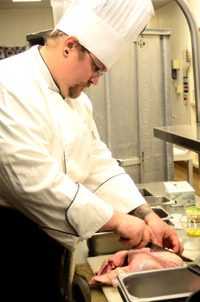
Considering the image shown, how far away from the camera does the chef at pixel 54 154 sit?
1.20m

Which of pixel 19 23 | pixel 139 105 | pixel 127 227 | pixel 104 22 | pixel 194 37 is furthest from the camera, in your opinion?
pixel 19 23

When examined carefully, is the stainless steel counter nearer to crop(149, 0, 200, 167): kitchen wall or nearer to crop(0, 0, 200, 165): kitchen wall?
crop(149, 0, 200, 167): kitchen wall

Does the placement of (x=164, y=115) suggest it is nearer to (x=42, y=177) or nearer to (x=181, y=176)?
(x=42, y=177)

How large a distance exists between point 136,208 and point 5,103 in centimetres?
74

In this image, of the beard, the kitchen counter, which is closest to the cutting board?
the kitchen counter

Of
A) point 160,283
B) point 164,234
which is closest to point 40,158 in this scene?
point 160,283

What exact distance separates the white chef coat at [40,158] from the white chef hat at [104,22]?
16cm

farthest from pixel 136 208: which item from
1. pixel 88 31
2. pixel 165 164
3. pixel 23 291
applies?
pixel 165 164

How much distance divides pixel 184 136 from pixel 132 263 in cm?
46

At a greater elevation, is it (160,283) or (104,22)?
(104,22)

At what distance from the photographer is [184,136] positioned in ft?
4.61

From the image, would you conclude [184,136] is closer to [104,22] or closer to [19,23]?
[104,22]

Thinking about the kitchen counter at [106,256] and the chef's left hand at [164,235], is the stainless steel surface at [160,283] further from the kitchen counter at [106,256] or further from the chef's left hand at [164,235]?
the chef's left hand at [164,235]

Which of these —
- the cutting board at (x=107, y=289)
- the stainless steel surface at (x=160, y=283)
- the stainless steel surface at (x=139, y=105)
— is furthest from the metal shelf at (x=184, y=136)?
the stainless steel surface at (x=139, y=105)
